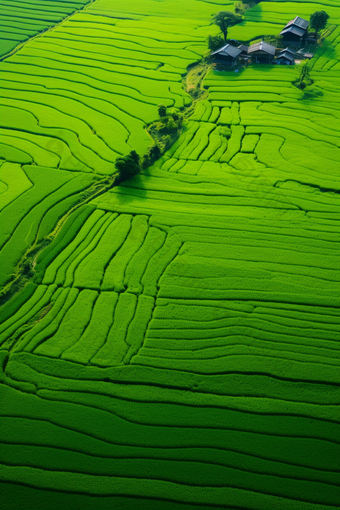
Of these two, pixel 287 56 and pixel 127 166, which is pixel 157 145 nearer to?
pixel 127 166

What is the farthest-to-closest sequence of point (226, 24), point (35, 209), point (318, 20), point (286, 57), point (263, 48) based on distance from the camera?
point (226, 24), point (318, 20), point (286, 57), point (263, 48), point (35, 209)

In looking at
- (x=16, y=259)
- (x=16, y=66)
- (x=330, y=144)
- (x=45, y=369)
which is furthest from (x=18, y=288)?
(x=16, y=66)

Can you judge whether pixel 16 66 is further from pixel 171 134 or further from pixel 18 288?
pixel 18 288

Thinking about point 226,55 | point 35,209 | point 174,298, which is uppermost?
point 226,55

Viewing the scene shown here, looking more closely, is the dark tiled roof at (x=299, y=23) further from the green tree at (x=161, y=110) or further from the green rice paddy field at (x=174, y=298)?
Answer: the green tree at (x=161, y=110)

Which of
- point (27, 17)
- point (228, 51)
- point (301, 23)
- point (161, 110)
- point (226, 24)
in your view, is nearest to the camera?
point (161, 110)

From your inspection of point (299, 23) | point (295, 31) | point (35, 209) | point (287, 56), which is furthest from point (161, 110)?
point (299, 23)

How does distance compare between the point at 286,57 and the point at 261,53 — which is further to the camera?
the point at 286,57

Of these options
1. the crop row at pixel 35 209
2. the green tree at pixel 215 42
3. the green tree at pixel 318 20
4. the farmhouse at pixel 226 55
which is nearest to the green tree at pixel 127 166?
the crop row at pixel 35 209
